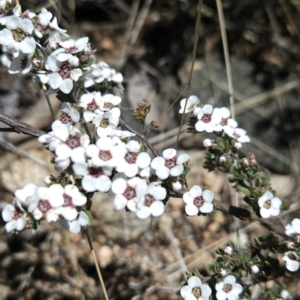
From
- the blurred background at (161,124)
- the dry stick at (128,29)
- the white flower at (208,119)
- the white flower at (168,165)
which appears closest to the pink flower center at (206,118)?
the white flower at (208,119)

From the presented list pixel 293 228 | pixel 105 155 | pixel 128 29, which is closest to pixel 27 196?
pixel 105 155

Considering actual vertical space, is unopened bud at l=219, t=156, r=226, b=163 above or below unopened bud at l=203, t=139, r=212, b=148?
below

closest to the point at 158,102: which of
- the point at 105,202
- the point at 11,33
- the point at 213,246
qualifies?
the point at 105,202

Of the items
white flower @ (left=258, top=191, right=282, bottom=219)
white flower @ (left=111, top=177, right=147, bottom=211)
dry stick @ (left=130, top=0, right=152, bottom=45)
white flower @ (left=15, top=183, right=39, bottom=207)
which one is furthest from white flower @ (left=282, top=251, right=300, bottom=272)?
dry stick @ (left=130, top=0, right=152, bottom=45)

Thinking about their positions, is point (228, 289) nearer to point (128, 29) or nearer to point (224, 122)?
point (224, 122)

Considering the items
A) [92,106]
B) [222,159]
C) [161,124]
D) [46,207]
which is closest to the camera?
[46,207]

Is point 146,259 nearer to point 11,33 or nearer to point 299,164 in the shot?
point 299,164

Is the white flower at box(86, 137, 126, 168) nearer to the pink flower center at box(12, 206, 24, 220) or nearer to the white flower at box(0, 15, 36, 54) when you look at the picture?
the pink flower center at box(12, 206, 24, 220)

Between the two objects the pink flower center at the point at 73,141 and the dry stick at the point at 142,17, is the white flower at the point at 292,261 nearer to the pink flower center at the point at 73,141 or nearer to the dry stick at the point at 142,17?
the pink flower center at the point at 73,141
